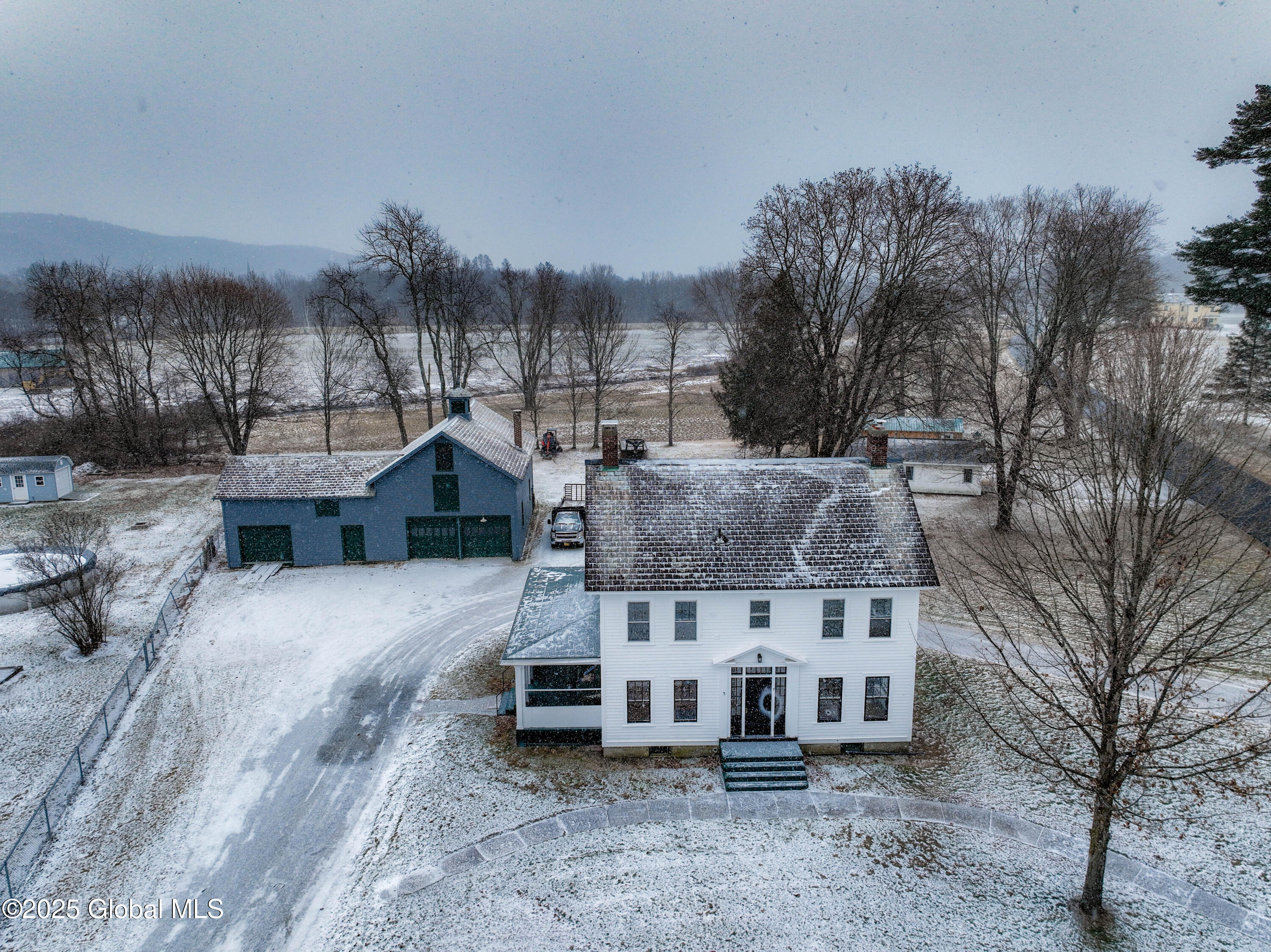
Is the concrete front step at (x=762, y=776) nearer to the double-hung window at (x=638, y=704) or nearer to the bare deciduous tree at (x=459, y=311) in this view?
the double-hung window at (x=638, y=704)

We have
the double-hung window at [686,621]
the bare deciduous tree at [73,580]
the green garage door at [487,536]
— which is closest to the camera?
the double-hung window at [686,621]

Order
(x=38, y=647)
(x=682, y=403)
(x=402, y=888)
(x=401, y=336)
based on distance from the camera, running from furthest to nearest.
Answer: (x=401, y=336)
(x=682, y=403)
(x=38, y=647)
(x=402, y=888)

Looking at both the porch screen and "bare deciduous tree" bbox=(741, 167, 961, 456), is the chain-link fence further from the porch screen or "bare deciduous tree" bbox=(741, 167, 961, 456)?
"bare deciduous tree" bbox=(741, 167, 961, 456)

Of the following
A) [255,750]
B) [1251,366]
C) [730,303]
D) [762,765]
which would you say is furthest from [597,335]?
[762,765]

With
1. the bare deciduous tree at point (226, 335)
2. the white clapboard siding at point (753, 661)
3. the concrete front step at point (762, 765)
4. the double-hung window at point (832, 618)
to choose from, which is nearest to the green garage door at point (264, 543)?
the bare deciduous tree at point (226, 335)

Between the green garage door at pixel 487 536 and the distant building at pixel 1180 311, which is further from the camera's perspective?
the green garage door at pixel 487 536

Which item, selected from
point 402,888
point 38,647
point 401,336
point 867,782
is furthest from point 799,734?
point 401,336

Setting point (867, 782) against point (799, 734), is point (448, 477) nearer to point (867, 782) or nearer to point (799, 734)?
point (799, 734)
